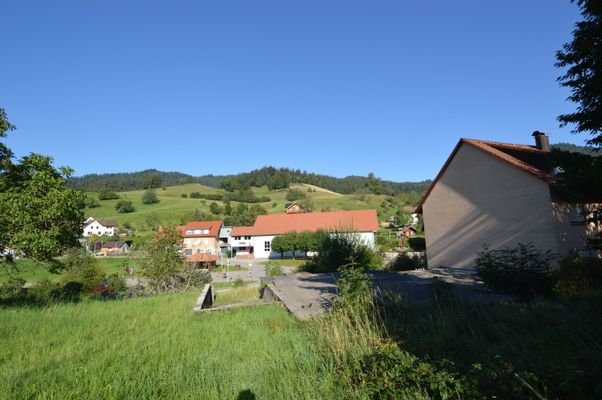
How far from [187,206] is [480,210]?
320ft

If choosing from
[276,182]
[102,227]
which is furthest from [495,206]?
[276,182]

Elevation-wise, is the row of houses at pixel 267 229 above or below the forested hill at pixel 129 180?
below

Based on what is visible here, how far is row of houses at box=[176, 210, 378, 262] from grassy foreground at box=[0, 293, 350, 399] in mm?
41643

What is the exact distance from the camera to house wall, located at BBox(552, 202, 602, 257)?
54.1 feet

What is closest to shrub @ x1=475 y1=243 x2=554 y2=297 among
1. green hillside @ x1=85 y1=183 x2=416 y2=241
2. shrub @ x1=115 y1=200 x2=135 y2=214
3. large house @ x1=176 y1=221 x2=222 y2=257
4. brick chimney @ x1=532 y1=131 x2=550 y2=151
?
brick chimney @ x1=532 y1=131 x2=550 y2=151

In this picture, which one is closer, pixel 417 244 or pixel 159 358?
pixel 159 358

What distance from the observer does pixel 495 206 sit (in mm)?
19234

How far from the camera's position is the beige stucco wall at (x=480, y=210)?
56.3ft

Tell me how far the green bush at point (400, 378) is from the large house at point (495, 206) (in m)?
13.9

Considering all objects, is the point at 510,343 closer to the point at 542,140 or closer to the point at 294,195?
the point at 542,140

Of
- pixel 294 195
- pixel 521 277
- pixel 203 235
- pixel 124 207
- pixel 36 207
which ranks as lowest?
pixel 521 277

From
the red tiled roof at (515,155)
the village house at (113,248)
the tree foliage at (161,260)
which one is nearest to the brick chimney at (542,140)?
the red tiled roof at (515,155)

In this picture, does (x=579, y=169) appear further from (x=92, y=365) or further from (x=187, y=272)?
(x=187, y=272)

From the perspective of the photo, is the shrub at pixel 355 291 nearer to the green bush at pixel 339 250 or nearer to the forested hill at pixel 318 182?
the green bush at pixel 339 250
